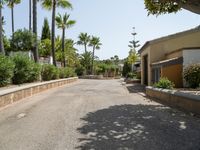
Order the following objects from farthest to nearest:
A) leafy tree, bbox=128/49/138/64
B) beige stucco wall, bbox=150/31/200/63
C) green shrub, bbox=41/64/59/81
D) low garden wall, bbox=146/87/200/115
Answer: leafy tree, bbox=128/49/138/64, green shrub, bbox=41/64/59/81, beige stucco wall, bbox=150/31/200/63, low garden wall, bbox=146/87/200/115

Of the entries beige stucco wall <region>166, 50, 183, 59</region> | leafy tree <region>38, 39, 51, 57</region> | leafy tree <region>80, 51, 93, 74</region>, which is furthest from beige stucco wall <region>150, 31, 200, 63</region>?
leafy tree <region>80, 51, 93, 74</region>

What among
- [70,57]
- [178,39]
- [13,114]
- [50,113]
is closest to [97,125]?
[50,113]

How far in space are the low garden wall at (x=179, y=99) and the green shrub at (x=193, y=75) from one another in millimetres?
4502

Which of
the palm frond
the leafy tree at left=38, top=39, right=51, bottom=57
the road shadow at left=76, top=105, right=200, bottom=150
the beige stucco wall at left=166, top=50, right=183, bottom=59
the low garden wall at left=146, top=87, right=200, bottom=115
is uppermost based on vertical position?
the palm frond

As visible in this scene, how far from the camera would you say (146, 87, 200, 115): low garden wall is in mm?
13013

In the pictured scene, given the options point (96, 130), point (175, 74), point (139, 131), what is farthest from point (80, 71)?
point (139, 131)

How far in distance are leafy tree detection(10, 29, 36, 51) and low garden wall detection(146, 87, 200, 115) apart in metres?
18.8

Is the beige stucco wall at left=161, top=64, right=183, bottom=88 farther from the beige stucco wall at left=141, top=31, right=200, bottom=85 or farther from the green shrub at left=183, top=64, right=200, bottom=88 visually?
the beige stucco wall at left=141, top=31, right=200, bottom=85


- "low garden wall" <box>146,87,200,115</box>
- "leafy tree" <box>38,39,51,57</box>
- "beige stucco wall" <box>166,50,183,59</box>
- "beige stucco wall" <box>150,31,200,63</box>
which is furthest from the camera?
"leafy tree" <box>38,39,51,57</box>

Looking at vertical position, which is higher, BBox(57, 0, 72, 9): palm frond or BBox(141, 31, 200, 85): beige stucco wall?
BBox(57, 0, 72, 9): palm frond

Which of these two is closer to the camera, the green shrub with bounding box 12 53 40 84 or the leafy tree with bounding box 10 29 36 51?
the green shrub with bounding box 12 53 40 84

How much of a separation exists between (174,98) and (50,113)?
6156 mm

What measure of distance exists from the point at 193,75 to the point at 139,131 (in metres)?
14.7

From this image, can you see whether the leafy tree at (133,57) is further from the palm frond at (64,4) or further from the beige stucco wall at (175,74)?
the beige stucco wall at (175,74)
